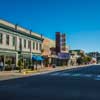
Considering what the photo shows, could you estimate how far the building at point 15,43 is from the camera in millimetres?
52919

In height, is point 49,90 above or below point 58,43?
below

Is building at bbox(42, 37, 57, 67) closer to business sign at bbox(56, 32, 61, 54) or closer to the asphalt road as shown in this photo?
business sign at bbox(56, 32, 61, 54)

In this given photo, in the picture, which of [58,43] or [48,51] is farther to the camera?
[58,43]

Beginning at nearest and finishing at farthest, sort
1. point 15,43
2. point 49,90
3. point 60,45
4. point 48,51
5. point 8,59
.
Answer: point 49,90 → point 8,59 → point 15,43 → point 48,51 → point 60,45

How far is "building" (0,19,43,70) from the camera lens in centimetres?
5292

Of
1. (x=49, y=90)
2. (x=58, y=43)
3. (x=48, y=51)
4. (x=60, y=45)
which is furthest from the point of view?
(x=60, y=45)

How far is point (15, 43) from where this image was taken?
5772 cm

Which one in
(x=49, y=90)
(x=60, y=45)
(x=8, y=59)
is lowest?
(x=49, y=90)

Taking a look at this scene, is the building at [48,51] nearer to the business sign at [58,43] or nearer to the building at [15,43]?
the business sign at [58,43]

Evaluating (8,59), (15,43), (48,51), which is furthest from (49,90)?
(48,51)

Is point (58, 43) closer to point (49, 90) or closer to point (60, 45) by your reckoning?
point (60, 45)

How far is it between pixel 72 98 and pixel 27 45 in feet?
163

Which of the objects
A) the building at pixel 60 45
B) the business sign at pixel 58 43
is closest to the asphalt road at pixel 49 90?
the business sign at pixel 58 43

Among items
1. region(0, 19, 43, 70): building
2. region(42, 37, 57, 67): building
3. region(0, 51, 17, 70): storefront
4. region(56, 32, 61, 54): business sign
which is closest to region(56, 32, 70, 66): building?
region(56, 32, 61, 54): business sign
